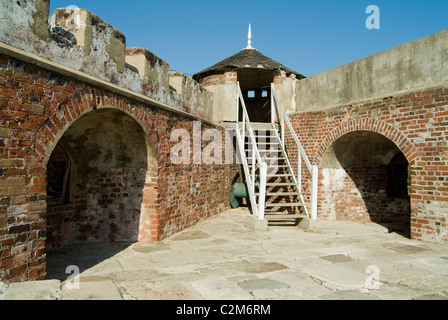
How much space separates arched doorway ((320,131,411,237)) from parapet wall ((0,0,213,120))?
4.66 m

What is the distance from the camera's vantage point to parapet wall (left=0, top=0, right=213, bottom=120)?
379cm

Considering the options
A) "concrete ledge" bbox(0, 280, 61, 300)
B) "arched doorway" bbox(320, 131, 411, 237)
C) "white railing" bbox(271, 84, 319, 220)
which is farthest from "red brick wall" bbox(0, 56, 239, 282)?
"arched doorway" bbox(320, 131, 411, 237)

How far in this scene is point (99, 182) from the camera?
6316 millimetres

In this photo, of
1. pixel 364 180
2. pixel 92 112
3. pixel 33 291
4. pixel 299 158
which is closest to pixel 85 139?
pixel 92 112

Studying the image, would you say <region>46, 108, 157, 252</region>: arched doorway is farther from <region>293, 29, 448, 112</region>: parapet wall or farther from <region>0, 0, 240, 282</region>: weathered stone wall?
<region>293, 29, 448, 112</region>: parapet wall

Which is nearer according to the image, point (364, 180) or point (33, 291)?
point (33, 291)

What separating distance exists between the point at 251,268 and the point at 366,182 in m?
5.89

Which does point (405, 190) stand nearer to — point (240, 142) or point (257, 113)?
point (240, 142)

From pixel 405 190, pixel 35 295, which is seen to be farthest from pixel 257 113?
pixel 35 295

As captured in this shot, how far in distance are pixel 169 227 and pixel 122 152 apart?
1.78 metres

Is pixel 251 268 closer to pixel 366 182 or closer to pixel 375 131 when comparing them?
pixel 375 131

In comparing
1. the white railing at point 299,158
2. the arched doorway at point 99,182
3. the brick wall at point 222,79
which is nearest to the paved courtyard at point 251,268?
the arched doorway at point 99,182

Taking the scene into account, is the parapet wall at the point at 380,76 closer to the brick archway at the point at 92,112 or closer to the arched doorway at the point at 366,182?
the arched doorway at the point at 366,182

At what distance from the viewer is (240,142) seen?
9.58 metres
